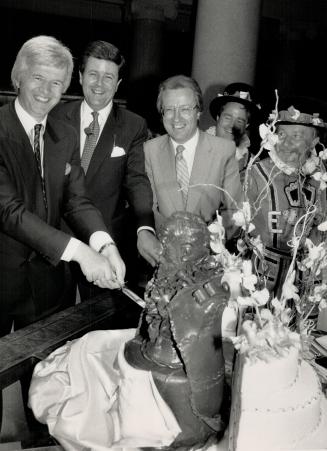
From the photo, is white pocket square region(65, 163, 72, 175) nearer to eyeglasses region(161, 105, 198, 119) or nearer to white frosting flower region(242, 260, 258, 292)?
eyeglasses region(161, 105, 198, 119)

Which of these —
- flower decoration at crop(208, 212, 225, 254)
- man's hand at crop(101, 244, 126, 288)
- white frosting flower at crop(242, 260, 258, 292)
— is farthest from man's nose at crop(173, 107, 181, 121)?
white frosting flower at crop(242, 260, 258, 292)

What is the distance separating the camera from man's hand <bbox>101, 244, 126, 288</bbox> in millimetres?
1887

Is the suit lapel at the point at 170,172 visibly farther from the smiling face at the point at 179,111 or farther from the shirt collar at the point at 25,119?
the shirt collar at the point at 25,119

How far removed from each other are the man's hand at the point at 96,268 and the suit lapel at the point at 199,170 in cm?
100

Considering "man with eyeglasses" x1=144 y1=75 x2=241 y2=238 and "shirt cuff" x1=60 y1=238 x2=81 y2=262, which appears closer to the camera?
"shirt cuff" x1=60 y1=238 x2=81 y2=262

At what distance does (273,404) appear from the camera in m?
1.17

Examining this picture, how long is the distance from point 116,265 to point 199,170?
1119mm

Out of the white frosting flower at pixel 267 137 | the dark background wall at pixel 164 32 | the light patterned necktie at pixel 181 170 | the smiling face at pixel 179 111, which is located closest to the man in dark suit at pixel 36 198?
the smiling face at pixel 179 111

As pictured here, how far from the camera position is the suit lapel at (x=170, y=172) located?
9.62ft

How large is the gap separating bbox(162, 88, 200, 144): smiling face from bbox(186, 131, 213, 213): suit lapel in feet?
0.47

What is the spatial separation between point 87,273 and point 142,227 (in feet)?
1.95

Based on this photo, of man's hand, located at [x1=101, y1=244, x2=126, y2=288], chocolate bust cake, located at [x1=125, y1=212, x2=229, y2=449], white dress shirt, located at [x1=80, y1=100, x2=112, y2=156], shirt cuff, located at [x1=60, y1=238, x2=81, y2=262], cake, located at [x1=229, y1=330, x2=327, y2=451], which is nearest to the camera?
cake, located at [x1=229, y1=330, x2=327, y2=451]

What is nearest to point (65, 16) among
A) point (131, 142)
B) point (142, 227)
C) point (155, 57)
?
point (155, 57)

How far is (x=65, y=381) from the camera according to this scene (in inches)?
62.8
